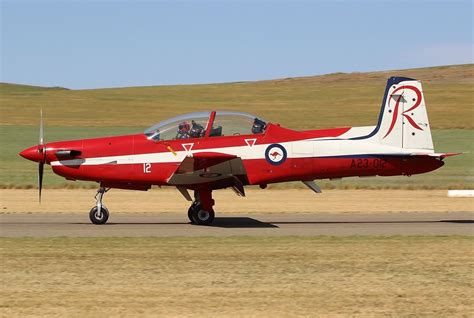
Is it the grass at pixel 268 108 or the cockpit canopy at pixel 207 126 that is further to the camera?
the grass at pixel 268 108

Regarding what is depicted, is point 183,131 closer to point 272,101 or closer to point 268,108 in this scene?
point 268,108

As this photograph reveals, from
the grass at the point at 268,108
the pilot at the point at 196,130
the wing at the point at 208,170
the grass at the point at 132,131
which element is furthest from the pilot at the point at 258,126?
the grass at the point at 268,108

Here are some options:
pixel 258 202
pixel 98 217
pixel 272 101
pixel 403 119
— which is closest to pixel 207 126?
pixel 98 217

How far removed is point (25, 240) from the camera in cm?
1395

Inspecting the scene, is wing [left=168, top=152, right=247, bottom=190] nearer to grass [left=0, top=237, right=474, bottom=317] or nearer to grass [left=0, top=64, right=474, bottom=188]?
grass [left=0, top=237, right=474, bottom=317]

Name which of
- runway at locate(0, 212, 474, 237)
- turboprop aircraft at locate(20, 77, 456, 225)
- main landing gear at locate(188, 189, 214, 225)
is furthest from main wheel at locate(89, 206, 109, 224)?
main landing gear at locate(188, 189, 214, 225)

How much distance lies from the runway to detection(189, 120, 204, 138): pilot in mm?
1841

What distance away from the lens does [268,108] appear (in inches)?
2638

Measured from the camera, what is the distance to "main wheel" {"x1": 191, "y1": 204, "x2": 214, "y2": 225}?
1723 centimetres

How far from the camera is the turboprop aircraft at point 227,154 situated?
1691 cm

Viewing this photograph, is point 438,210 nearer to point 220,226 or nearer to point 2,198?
point 220,226

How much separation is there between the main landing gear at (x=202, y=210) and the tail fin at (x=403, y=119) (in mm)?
3678

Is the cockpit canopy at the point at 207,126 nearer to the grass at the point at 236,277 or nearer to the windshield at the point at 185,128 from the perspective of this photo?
the windshield at the point at 185,128

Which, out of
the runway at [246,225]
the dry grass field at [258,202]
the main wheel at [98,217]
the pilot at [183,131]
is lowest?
the runway at [246,225]
